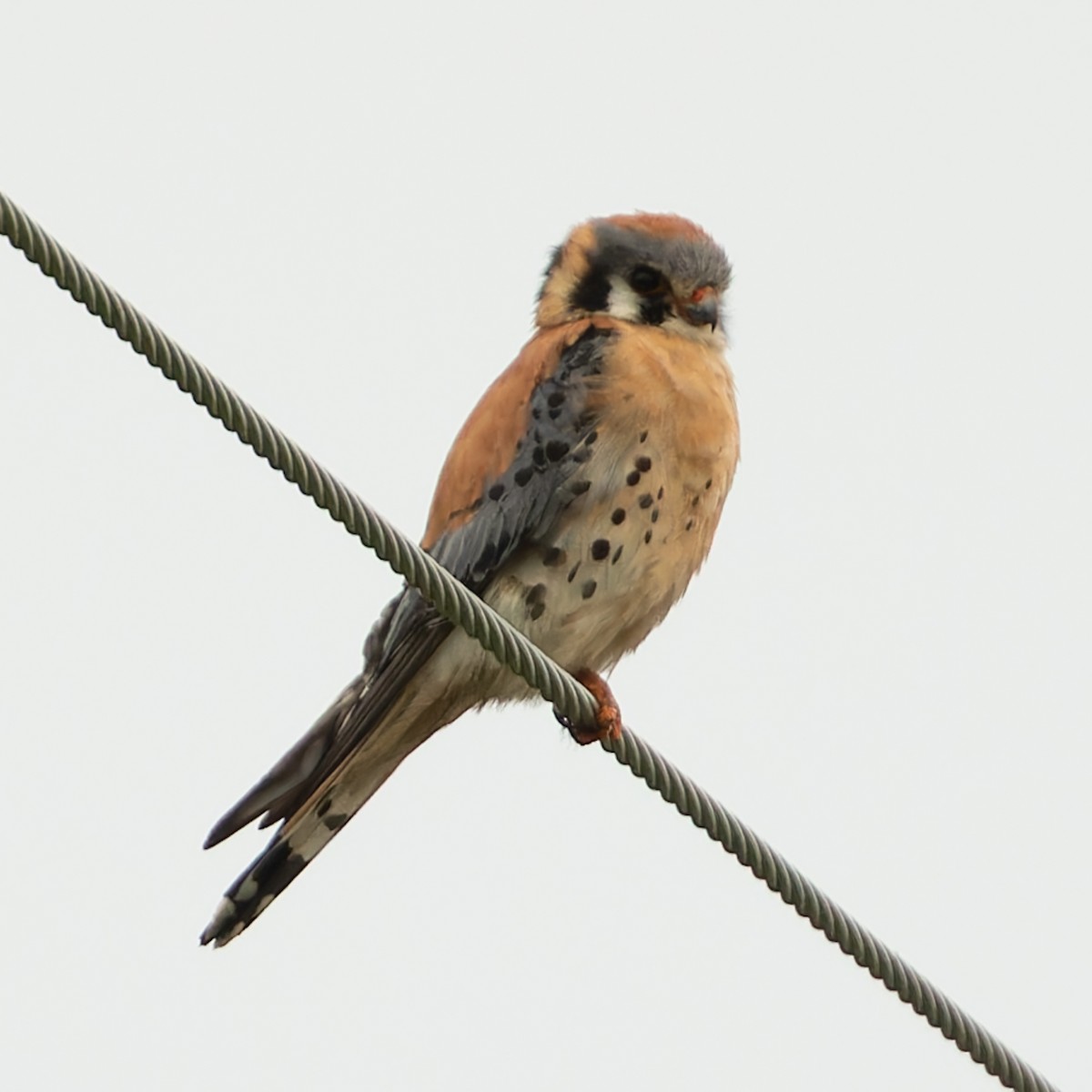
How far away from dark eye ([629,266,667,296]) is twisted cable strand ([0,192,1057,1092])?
1.84 meters

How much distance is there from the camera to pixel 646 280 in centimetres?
639

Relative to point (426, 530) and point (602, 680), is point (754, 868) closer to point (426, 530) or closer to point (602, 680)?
point (602, 680)

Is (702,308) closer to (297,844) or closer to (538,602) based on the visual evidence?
(538,602)

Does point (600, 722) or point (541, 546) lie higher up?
point (541, 546)

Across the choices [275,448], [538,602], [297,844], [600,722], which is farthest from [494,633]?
[297,844]

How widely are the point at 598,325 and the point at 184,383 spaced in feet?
8.86

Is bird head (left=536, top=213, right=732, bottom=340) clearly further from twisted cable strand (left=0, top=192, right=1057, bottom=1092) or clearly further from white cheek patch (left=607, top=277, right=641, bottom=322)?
twisted cable strand (left=0, top=192, right=1057, bottom=1092)

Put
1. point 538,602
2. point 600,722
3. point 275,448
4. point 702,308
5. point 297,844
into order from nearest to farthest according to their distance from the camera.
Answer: point 275,448, point 600,722, point 538,602, point 297,844, point 702,308

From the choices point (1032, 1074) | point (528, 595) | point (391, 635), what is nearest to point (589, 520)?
point (528, 595)

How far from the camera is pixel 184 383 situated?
363 cm

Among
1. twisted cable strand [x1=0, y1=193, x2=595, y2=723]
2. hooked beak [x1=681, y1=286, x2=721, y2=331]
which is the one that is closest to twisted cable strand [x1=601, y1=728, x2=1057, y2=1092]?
twisted cable strand [x1=0, y1=193, x2=595, y2=723]

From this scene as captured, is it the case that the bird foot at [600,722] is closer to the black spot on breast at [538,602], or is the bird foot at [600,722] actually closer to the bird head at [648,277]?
the black spot on breast at [538,602]

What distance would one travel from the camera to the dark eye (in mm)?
6371

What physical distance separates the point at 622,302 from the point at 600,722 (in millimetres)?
1712
